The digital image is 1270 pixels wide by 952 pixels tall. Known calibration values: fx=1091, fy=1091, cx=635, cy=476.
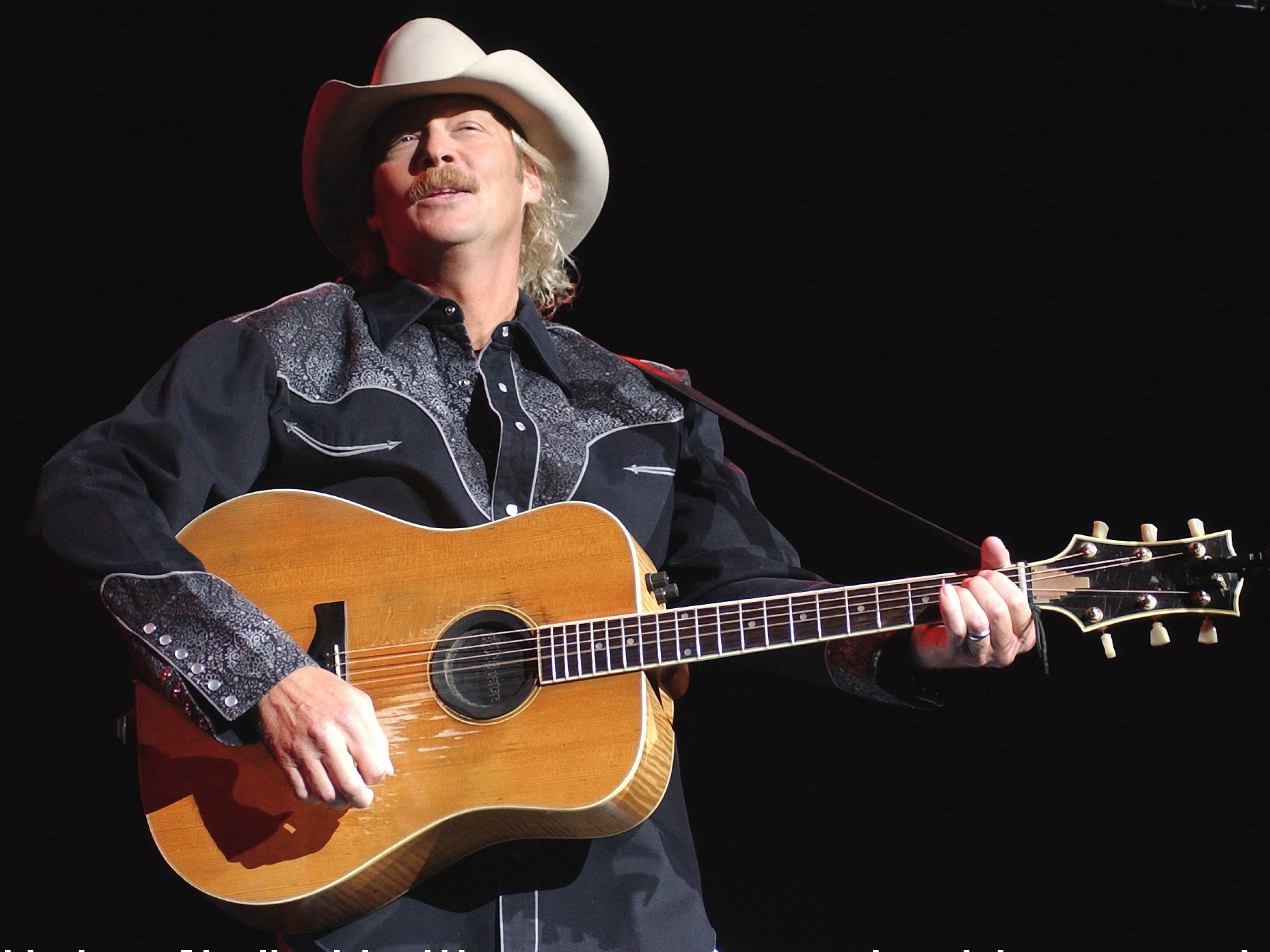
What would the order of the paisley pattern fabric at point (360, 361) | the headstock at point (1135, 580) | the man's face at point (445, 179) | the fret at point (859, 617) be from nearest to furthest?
the headstock at point (1135, 580)
the fret at point (859, 617)
the paisley pattern fabric at point (360, 361)
the man's face at point (445, 179)

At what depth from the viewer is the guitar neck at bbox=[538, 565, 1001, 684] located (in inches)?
80.3

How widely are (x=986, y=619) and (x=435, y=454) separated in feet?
3.90

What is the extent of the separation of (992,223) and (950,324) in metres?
0.32

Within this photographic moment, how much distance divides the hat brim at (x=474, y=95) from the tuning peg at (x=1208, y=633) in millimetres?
2071

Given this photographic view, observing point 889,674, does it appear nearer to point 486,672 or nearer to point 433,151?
point 486,672

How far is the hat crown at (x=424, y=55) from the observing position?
2.88 meters

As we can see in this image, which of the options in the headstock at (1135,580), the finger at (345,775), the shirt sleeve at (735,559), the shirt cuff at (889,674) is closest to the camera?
the finger at (345,775)

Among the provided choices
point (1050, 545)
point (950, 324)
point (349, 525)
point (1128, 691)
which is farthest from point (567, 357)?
point (1128, 691)

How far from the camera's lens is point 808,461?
2545mm

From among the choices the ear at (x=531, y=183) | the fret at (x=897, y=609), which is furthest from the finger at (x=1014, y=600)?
the ear at (x=531, y=183)

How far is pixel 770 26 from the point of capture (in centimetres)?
347

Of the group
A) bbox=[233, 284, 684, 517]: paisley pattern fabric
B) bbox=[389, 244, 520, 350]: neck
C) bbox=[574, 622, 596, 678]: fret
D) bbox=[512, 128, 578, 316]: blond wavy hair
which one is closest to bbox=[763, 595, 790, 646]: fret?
bbox=[574, 622, 596, 678]: fret

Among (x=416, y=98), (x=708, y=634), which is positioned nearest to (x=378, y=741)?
(x=708, y=634)

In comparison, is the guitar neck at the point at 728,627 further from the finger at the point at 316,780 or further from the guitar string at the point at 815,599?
the finger at the point at 316,780
